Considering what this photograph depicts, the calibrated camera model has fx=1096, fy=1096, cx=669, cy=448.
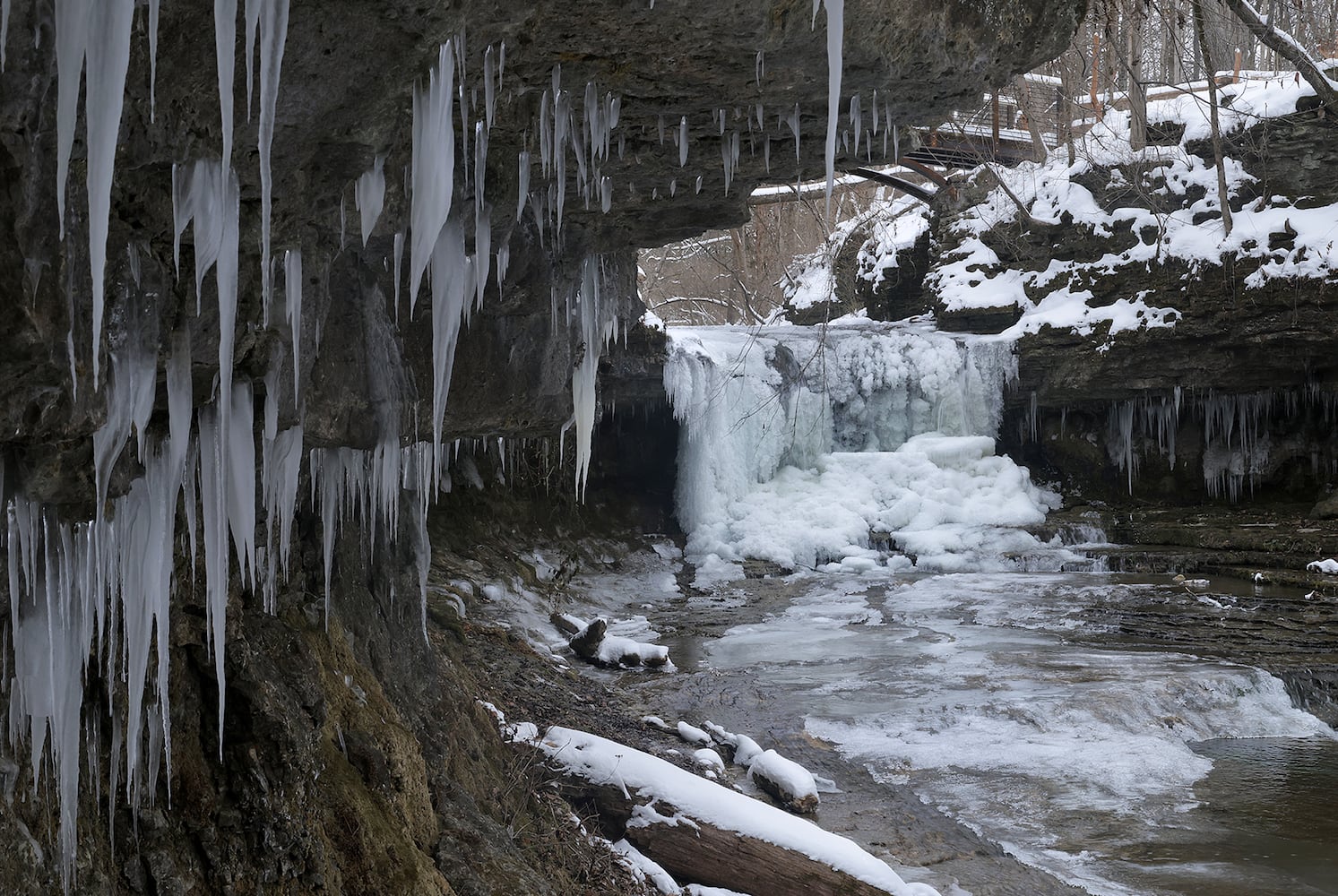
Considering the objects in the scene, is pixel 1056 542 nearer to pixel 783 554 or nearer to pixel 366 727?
pixel 783 554

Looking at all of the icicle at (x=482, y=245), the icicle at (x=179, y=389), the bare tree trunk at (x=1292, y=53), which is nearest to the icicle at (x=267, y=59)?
the icicle at (x=179, y=389)

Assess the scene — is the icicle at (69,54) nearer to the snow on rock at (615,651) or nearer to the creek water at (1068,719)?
the creek water at (1068,719)

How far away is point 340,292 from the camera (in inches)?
141

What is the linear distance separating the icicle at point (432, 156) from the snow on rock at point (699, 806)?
2588 mm

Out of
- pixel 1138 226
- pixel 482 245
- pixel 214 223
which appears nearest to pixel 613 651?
pixel 482 245

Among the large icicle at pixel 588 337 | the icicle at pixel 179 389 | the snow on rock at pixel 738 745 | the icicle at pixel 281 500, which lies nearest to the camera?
the icicle at pixel 179 389

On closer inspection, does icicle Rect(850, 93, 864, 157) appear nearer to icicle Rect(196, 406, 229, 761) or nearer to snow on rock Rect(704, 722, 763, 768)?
icicle Rect(196, 406, 229, 761)

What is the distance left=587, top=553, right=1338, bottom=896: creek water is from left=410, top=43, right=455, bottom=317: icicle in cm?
407

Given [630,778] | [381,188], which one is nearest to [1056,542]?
[630,778]

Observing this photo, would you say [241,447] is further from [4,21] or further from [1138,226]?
[1138,226]

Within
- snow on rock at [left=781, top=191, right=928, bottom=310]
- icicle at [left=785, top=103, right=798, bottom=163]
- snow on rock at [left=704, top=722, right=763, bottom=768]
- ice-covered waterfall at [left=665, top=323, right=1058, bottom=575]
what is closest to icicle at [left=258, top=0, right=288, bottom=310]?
icicle at [left=785, top=103, right=798, bottom=163]

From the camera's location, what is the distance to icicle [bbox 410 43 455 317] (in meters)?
2.43

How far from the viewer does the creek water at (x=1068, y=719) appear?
5.29 meters

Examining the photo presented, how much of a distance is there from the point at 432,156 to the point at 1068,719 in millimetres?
6067
